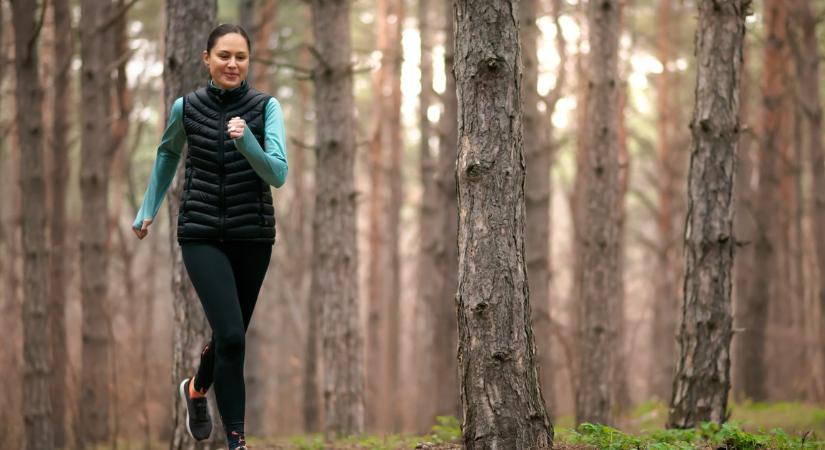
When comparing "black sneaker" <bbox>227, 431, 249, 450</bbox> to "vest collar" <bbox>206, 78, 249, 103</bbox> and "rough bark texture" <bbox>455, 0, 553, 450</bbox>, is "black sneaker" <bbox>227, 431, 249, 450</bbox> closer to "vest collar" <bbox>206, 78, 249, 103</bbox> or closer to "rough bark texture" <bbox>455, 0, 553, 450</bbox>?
"rough bark texture" <bbox>455, 0, 553, 450</bbox>

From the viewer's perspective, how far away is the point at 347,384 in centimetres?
1036

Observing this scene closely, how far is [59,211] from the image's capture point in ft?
44.7

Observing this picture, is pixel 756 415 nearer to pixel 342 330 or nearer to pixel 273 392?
pixel 342 330

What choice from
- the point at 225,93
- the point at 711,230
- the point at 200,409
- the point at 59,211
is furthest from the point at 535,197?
the point at 225,93

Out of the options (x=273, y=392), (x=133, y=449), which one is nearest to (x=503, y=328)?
(x=133, y=449)

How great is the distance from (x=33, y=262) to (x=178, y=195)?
384cm

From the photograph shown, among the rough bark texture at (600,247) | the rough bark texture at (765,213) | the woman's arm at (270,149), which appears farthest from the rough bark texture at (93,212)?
the rough bark texture at (765,213)

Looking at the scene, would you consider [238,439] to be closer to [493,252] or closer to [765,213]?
[493,252]

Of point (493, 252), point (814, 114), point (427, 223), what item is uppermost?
point (814, 114)

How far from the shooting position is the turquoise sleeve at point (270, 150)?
184 inches

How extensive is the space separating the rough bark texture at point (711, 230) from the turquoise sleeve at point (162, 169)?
4.35 metres

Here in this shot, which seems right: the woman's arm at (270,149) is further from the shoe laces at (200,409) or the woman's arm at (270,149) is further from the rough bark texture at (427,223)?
the rough bark texture at (427,223)

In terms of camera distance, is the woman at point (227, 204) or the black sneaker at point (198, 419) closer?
the woman at point (227, 204)

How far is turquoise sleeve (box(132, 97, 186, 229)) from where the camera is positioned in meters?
5.25
